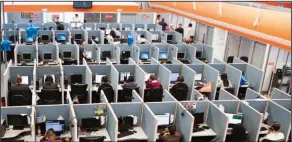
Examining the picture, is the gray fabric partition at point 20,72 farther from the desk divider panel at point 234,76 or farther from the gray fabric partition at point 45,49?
the desk divider panel at point 234,76

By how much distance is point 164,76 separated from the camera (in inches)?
322

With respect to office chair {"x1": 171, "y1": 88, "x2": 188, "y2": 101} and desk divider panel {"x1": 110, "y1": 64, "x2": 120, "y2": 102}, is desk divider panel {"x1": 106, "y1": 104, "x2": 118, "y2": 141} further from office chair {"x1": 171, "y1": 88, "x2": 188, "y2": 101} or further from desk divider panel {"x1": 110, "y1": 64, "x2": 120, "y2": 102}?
office chair {"x1": 171, "y1": 88, "x2": 188, "y2": 101}

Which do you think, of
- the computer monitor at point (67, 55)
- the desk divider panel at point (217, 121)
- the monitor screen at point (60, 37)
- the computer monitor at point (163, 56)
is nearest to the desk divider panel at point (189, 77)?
the desk divider panel at point (217, 121)

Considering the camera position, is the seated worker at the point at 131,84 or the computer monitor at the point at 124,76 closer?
the seated worker at the point at 131,84

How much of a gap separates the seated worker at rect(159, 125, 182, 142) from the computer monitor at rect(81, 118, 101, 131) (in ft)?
3.66

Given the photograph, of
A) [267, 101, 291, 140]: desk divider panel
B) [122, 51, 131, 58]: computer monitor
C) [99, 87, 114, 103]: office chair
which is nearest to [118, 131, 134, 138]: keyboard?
[99, 87, 114, 103]: office chair

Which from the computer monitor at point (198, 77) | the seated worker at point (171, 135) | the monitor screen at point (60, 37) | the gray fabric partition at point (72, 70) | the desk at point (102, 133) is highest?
the monitor screen at point (60, 37)

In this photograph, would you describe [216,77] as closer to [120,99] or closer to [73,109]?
[120,99]

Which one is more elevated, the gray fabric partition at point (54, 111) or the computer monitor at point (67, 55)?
the computer monitor at point (67, 55)

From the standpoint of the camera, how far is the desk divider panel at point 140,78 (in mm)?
7716

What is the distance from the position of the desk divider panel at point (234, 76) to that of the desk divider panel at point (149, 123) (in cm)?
338

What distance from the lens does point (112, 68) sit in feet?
26.2

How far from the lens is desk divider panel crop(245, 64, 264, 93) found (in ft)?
27.6

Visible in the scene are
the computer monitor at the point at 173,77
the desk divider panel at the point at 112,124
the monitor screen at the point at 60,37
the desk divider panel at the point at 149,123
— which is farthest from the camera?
the monitor screen at the point at 60,37
